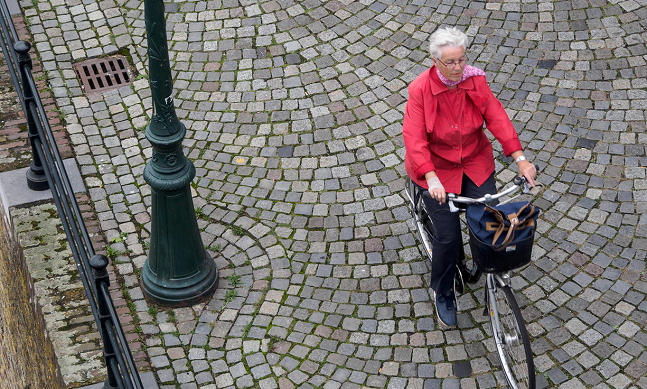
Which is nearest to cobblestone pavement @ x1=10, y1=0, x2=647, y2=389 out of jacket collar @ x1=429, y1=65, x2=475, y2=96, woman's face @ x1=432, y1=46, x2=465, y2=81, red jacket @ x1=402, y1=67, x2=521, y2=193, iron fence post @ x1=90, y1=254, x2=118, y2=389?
iron fence post @ x1=90, y1=254, x2=118, y2=389

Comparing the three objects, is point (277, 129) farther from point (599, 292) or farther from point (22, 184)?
point (599, 292)

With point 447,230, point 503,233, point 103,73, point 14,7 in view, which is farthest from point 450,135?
point 14,7

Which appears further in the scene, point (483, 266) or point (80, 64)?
point (80, 64)

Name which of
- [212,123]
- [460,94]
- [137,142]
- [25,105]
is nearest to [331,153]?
[212,123]

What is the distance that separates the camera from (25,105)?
217 inches

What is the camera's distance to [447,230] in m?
5.12

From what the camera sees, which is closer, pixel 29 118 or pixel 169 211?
pixel 169 211

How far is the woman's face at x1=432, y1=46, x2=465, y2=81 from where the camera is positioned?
182 inches

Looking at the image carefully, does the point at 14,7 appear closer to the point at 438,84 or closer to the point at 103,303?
the point at 103,303

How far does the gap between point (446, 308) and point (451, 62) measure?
6.06 ft

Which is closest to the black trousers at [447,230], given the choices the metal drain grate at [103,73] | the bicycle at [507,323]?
the bicycle at [507,323]

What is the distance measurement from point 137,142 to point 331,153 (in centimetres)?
182

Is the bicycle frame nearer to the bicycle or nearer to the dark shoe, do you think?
the bicycle

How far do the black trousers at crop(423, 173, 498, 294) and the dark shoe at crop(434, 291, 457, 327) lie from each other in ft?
0.62
